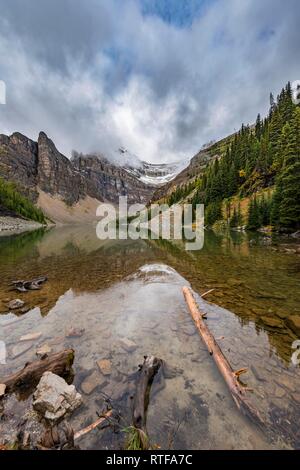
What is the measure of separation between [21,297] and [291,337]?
1317 cm

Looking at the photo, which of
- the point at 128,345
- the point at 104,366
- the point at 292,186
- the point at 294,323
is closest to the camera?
the point at 104,366

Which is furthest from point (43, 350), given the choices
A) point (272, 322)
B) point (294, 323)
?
point (294, 323)

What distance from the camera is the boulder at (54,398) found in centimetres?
444

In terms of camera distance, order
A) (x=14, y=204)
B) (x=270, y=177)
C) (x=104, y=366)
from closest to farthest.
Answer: (x=104, y=366), (x=270, y=177), (x=14, y=204)

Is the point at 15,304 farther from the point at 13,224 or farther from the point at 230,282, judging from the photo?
the point at 13,224

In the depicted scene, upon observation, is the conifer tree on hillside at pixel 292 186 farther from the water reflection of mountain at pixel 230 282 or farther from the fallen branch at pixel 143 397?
the fallen branch at pixel 143 397

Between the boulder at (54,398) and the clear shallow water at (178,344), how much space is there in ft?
0.91

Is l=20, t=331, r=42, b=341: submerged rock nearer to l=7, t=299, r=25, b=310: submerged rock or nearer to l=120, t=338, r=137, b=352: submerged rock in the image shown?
l=120, t=338, r=137, b=352: submerged rock

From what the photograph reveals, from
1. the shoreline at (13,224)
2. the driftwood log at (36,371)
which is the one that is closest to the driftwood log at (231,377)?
the driftwood log at (36,371)

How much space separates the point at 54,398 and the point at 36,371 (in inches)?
54.0

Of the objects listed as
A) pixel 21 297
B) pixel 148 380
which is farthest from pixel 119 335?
pixel 21 297

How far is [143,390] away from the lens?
5148mm

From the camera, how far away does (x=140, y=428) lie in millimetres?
4156

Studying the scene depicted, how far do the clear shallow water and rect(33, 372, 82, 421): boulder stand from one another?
0.28 meters
